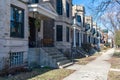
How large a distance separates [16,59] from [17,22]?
99.1 inches

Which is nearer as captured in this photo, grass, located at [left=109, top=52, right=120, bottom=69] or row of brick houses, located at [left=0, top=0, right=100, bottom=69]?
row of brick houses, located at [left=0, top=0, right=100, bottom=69]

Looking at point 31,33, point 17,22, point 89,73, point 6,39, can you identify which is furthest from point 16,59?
point 31,33

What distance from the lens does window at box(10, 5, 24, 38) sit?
13.5m

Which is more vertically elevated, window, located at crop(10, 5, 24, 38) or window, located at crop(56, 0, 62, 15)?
window, located at crop(56, 0, 62, 15)

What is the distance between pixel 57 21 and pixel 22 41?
9.13 meters

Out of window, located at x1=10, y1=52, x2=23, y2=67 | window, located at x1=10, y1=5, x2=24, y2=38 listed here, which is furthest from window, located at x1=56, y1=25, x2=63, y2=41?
window, located at x1=10, y1=52, x2=23, y2=67

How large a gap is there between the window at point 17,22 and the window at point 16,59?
4.04ft

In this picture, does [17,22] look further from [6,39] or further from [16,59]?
[16,59]

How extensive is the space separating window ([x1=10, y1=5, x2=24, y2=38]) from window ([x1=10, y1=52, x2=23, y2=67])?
1231mm

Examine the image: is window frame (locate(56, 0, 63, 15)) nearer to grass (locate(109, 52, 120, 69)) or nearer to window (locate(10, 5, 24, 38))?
grass (locate(109, 52, 120, 69))

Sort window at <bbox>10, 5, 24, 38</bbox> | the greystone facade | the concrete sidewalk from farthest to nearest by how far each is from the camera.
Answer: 1. window at <bbox>10, 5, 24, 38</bbox>
2. the greystone facade
3. the concrete sidewalk

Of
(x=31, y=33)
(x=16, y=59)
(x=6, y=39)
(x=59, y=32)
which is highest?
(x=59, y=32)

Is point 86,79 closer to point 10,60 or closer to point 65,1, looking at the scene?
point 10,60

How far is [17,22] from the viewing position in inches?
555
